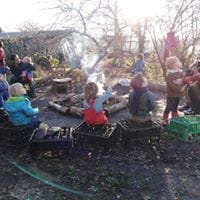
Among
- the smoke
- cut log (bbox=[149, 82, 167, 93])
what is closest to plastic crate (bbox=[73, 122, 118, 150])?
cut log (bbox=[149, 82, 167, 93])

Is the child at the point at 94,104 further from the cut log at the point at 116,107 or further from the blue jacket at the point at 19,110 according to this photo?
the cut log at the point at 116,107

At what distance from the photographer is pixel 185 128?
5781 millimetres

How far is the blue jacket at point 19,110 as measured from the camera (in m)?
5.57

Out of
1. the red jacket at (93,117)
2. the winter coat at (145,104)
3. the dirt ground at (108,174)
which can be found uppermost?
the winter coat at (145,104)

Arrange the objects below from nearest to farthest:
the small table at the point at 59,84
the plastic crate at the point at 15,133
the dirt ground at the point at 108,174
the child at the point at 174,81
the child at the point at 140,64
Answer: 1. the dirt ground at the point at 108,174
2. the plastic crate at the point at 15,133
3. the child at the point at 174,81
4. the small table at the point at 59,84
5. the child at the point at 140,64

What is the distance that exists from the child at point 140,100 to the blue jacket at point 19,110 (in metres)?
1.75

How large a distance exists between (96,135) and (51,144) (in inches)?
28.9

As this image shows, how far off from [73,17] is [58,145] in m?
7.93

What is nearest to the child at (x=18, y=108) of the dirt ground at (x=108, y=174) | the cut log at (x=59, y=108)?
the dirt ground at (x=108, y=174)

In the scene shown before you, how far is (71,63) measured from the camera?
1606cm

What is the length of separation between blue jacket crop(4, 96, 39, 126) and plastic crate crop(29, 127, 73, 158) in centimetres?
42

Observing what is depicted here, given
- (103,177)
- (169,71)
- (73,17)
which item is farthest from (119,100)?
(73,17)

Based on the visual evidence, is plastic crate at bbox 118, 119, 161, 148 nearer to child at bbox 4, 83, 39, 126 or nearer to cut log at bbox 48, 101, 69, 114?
child at bbox 4, 83, 39, 126

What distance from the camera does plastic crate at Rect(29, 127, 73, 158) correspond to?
505cm
